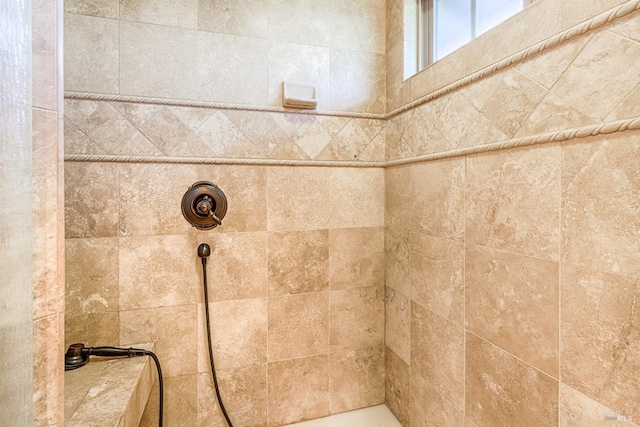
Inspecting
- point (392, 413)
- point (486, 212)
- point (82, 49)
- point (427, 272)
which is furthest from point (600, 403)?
point (82, 49)

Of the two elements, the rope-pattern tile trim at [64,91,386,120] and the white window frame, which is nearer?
the rope-pattern tile trim at [64,91,386,120]

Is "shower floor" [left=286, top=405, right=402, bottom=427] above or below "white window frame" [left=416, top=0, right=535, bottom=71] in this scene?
below

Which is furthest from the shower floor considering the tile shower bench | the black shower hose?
the tile shower bench

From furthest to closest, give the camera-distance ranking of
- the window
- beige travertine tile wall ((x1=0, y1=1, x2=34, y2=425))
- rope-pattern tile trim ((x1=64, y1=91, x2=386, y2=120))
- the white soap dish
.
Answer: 1. the white soap dish
2. rope-pattern tile trim ((x1=64, y1=91, x2=386, y2=120))
3. the window
4. beige travertine tile wall ((x1=0, y1=1, x2=34, y2=425))

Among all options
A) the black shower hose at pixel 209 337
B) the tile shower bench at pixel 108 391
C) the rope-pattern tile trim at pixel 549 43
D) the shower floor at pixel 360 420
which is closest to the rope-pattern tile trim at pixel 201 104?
the rope-pattern tile trim at pixel 549 43

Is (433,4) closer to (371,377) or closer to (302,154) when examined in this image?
(302,154)

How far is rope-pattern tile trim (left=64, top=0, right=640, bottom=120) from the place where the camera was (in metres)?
0.75

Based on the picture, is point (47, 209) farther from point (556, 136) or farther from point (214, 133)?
point (556, 136)

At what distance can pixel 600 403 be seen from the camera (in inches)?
30.5

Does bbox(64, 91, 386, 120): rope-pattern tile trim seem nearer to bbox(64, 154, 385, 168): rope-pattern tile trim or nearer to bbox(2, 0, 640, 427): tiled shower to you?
bbox(2, 0, 640, 427): tiled shower

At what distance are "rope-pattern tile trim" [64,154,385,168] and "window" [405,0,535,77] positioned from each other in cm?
56

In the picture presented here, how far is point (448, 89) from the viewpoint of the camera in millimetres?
1273

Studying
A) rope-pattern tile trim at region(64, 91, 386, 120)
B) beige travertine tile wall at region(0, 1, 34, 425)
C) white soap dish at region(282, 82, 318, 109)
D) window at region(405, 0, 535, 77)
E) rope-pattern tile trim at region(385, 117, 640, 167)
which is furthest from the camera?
white soap dish at region(282, 82, 318, 109)

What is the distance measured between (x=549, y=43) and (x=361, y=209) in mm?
1056
